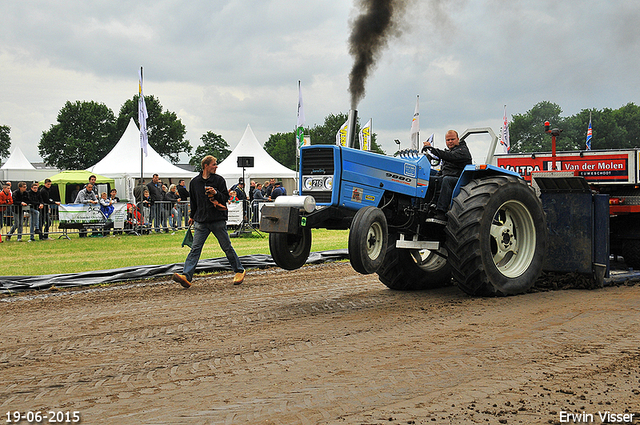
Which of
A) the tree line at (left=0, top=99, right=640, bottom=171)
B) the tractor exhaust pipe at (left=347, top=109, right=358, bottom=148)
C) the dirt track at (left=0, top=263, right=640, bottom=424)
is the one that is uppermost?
the tree line at (left=0, top=99, right=640, bottom=171)

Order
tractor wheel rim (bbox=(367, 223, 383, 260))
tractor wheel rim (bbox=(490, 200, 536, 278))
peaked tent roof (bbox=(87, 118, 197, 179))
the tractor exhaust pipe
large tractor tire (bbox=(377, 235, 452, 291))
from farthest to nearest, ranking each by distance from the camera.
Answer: peaked tent roof (bbox=(87, 118, 197, 179)) < large tractor tire (bbox=(377, 235, 452, 291)) < tractor wheel rim (bbox=(490, 200, 536, 278)) < the tractor exhaust pipe < tractor wheel rim (bbox=(367, 223, 383, 260))

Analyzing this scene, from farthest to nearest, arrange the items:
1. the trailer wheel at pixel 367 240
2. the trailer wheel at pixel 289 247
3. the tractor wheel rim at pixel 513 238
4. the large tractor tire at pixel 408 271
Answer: the large tractor tire at pixel 408 271
the tractor wheel rim at pixel 513 238
the trailer wheel at pixel 289 247
the trailer wheel at pixel 367 240

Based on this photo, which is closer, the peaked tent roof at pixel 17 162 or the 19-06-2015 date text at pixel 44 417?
the 19-06-2015 date text at pixel 44 417

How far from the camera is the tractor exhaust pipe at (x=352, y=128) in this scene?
278 inches

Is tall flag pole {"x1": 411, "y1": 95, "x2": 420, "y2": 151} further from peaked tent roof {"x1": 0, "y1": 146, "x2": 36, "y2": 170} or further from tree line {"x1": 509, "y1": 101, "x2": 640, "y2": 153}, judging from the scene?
tree line {"x1": 509, "y1": 101, "x2": 640, "y2": 153}

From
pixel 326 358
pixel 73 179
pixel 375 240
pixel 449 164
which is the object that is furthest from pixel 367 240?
pixel 73 179

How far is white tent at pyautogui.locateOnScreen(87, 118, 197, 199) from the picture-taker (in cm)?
3106

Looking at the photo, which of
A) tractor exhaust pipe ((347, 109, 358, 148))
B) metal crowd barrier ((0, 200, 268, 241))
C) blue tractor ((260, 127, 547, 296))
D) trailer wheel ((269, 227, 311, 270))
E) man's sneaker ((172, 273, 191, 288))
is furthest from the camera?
metal crowd barrier ((0, 200, 268, 241))

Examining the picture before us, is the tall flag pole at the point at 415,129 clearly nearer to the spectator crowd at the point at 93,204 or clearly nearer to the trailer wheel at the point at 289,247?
the spectator crowd at the point at 93,204

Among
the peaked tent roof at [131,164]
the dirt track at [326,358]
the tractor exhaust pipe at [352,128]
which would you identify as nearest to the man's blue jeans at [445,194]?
the dirt track at [326,358]

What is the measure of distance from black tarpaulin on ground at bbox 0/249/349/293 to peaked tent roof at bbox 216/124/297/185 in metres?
23.2

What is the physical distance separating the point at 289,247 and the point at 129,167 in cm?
2703

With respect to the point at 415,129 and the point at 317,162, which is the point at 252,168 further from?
the point at 317,162

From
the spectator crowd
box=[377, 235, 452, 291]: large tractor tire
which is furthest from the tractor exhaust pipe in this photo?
the spectator crowd
